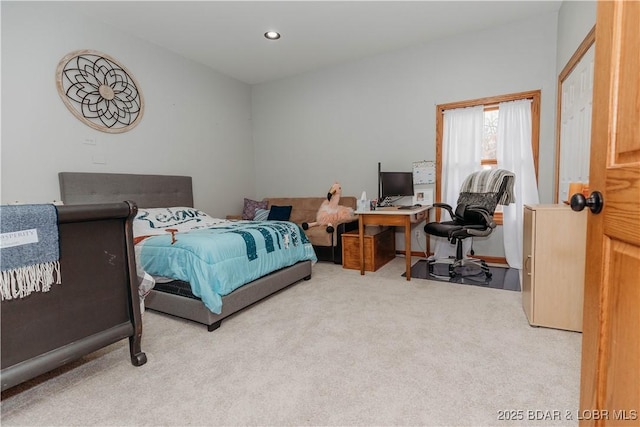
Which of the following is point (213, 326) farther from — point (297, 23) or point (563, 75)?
point (563, 75)

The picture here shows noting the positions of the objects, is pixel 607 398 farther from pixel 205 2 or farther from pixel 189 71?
pixel 189 71

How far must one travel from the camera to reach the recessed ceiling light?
11.8 ft

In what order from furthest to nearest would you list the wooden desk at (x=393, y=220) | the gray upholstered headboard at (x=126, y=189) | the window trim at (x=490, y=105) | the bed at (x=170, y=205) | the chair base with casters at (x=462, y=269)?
the window trim at (x=490, y=105) → the chair base with casters at (x=462, y=269) → the wooden desk at (x=393, y=220) → the gray upholstered headboard at (x=126, y=189) → the bed at (x=170, y=205)

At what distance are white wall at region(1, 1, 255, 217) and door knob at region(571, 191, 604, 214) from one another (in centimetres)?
370

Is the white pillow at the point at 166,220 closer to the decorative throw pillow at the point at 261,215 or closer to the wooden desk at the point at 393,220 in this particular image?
the decorative throw pillow at the point at 261,215

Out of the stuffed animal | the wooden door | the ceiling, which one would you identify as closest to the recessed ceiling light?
the ceiling

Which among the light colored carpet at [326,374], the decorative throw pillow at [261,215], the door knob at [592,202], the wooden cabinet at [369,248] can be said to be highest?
the door knob at [592,202]

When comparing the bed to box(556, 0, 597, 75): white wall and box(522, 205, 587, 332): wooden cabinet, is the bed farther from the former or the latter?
box(556, 0, 597, 75): white wall

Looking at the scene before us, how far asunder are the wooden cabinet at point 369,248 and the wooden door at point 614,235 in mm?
2771

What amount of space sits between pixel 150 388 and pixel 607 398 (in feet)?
5.91

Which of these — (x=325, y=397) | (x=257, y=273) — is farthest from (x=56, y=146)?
(x=325, y=397)

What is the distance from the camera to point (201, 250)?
7.13ft

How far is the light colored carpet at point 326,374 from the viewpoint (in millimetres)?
1373

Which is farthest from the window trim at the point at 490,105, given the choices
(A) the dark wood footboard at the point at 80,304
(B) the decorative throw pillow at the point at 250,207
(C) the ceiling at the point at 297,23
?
(A) the dark wood footboard at the point at 80,304
